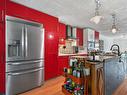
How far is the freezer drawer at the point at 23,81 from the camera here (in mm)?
3037

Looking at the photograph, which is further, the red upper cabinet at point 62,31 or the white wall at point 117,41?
the white wall at point 117,41

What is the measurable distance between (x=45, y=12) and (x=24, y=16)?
95cm

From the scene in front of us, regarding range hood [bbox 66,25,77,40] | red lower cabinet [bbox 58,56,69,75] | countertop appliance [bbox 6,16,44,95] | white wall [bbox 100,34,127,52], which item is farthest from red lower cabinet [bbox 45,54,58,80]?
white wall [bbox 100,34,127,52]

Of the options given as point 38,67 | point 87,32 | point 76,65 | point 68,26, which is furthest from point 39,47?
point 87,32

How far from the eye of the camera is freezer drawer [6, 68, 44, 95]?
3037mm

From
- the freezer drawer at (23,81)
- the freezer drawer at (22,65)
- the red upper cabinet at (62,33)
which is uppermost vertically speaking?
the red upper cabinet at (62,33)

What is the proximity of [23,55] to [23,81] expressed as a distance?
2.40 feet

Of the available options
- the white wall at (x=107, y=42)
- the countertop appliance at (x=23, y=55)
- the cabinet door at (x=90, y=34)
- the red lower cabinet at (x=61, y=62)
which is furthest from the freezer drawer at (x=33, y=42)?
the white wall at (x=107, y=42)

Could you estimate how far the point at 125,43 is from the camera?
40.2ft

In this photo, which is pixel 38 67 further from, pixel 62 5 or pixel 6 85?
pixel 62 5

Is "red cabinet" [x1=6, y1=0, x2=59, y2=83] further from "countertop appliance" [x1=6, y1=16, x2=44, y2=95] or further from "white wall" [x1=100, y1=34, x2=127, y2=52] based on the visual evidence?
"white wall" [x1=100, y1=34, x2=127, y2=52]

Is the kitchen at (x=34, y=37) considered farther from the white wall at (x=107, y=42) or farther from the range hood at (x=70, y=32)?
the white wall at (x=107, y=42)

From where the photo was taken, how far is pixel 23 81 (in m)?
3.32

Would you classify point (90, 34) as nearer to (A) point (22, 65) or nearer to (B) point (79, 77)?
(A) point (22, 65)
